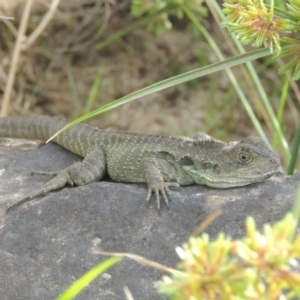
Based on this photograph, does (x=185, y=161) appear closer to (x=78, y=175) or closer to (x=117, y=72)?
(x=78, y=175)

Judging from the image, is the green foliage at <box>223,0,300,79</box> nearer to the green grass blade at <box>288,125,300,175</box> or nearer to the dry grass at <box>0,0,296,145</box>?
the green grass blade at <box>288,125,300,175</box>

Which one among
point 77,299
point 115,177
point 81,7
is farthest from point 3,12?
point 77,299

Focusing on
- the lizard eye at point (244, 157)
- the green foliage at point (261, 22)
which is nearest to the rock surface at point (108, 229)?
the lizard eye at point (244, 157)

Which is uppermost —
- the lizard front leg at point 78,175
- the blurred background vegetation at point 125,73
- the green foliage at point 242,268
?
the green foliage at point 242,268

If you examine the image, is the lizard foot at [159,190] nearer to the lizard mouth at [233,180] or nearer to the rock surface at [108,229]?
the rock surface at [108,229]

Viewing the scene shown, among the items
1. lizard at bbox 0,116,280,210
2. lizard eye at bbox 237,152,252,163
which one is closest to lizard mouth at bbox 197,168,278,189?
lizard at bbox 0,116,280,210

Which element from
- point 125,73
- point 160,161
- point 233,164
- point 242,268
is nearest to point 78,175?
point 160,161
